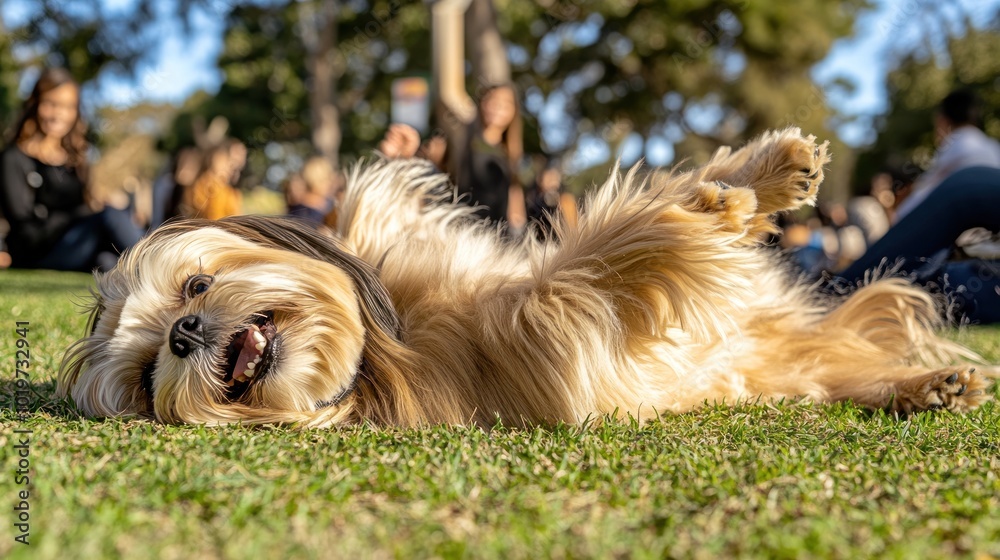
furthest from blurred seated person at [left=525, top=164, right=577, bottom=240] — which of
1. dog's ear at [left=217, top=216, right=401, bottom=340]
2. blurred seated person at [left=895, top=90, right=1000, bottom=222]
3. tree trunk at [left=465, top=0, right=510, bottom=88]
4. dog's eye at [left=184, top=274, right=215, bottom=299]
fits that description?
tree trunk at [left=465, top=0, right=510, bottom=88]

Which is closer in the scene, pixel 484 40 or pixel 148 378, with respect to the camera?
pixel 148 378

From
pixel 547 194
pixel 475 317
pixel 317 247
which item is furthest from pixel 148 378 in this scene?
pixel 547 194

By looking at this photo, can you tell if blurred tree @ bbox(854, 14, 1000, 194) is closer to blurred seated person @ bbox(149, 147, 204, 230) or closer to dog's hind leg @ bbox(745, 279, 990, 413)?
blurred seated person @ bbox(149, 147, 204, 230)

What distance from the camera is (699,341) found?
321 cm

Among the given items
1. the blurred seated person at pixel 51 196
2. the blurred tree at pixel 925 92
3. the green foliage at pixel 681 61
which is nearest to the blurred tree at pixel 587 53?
the green foliage at pixel 681 61

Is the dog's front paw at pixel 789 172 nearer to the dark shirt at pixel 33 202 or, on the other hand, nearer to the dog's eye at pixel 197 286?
the dog's eye at pixel 197 286

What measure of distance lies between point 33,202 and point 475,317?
6394 millimetres

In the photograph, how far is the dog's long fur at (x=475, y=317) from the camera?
2.85 m

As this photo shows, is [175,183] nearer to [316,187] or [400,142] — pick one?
[316,187]

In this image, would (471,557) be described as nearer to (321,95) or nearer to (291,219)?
(291,219)

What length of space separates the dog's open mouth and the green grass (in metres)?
0.20

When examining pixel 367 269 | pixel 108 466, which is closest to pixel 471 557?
pixel 108 466

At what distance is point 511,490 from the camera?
2.02m

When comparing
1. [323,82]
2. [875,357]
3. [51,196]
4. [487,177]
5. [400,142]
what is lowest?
[875,357]
